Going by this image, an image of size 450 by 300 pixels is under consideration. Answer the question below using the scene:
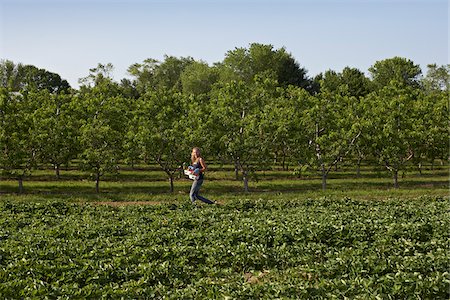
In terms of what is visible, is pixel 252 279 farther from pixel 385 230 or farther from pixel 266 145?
pixel 266 145

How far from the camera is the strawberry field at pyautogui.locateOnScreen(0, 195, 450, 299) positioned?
8609 mm

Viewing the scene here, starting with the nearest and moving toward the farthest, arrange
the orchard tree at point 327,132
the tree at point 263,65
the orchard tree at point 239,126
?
the orchard tree at point 239,126, the orchard tree at point 327,132, the tree at point 263,65

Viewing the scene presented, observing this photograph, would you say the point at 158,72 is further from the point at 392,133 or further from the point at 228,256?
the point at 228,256

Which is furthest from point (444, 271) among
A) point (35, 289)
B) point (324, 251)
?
point (35, 289)

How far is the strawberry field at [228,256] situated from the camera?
861 cm

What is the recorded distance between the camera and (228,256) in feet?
36.8

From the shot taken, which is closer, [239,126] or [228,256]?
[228,256]

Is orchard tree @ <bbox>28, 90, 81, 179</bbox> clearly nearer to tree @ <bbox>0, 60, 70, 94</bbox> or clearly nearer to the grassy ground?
the grassy ground

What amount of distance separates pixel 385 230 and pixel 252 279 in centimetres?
504

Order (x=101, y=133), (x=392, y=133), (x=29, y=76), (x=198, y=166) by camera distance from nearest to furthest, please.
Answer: (x=198, y=166) < (x=101, y=133) < (x=392, y=133) < (x=29, y=76)

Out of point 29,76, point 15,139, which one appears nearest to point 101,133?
point 15,139

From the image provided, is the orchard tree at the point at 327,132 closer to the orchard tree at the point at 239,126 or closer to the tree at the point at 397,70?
the orchard tree at the point at 239,126

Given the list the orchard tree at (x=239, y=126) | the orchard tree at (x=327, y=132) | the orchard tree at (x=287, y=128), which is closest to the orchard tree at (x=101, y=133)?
the orchard tree at (x=239, y=126)

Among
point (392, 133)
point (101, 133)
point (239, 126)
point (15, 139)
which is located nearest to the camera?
point (15, 139)
